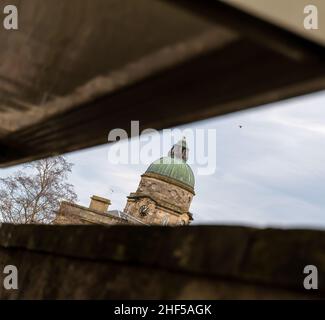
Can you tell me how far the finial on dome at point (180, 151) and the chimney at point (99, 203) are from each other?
18.9m

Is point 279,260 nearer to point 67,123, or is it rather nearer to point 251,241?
point 251,241

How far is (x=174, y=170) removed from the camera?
49.2 meters

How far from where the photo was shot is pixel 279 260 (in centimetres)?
153

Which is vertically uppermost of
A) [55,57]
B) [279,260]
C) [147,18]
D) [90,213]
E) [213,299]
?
[90,213]

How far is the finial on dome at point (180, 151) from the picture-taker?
55.6 metres

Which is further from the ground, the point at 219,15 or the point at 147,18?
the point at 147,18

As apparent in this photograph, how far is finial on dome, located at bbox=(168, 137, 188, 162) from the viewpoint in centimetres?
5556

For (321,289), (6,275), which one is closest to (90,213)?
(6,275)

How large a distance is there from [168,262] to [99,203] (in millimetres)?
35550

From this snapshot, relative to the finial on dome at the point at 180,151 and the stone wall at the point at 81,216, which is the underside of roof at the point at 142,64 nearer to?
the stone wall at the point at 81,216

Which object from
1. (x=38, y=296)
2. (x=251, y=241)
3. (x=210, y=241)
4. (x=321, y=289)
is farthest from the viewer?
(x=38, y=296)

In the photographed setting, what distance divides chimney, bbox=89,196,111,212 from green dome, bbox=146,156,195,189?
11.3 metres

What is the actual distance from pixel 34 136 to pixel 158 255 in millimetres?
1325

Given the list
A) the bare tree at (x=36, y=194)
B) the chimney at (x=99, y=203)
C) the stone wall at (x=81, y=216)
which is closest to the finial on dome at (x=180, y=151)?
the chimney at (x=99, y=203)
